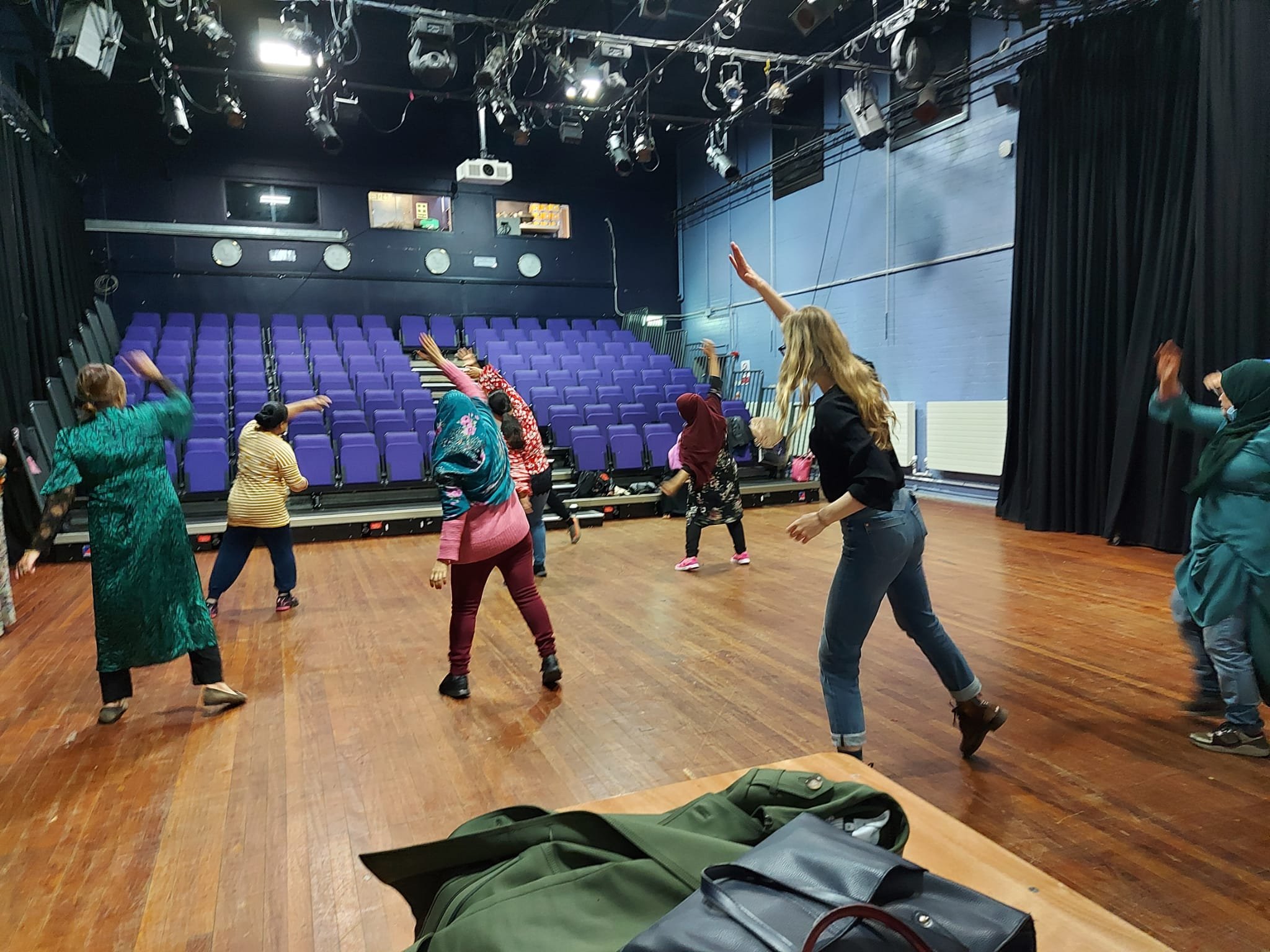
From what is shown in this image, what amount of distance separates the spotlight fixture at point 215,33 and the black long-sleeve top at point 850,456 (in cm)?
787

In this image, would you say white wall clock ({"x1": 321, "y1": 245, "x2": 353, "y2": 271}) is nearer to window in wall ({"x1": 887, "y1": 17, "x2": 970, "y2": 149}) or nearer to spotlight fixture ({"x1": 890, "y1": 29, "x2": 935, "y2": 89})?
window in wall ({"x1": 887, "y1": 17, "x2": 970, "y2": 149})

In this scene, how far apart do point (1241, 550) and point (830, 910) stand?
8.37ft

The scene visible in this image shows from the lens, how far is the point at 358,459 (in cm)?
795

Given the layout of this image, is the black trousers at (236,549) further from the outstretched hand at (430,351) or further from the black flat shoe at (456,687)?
the outstretched hand at (430,351)

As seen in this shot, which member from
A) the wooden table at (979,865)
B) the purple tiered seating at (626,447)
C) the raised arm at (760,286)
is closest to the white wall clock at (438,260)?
the purple tiered seating at (626,447)

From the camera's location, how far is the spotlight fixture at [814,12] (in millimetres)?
6500

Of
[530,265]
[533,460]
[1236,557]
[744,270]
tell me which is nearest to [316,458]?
[533,460]

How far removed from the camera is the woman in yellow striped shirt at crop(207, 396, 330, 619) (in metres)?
4.40

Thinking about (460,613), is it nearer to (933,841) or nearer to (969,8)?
(933,841)

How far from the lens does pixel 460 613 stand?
10.8 feet

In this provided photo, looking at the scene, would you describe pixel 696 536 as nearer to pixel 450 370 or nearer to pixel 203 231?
pixel 450 370

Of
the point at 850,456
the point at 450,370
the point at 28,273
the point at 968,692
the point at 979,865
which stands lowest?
the point at 968,692

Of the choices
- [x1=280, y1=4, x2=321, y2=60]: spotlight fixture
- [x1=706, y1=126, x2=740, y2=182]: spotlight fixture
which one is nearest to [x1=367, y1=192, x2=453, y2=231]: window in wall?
[x1=280, y1=4, x2=321, y2=60]: spotlight fixture

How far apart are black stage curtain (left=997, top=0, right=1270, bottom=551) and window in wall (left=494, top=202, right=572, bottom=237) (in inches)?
326
